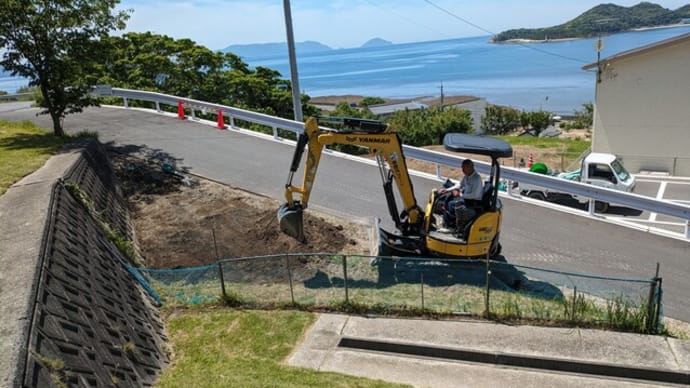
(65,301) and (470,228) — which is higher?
(65,301)

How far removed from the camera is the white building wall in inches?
914

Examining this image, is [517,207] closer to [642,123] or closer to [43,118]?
[642,123]

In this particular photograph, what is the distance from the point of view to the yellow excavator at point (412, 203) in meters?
9.64

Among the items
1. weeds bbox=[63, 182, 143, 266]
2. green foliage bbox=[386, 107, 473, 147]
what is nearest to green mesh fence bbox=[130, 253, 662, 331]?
weeds bbox=[63, 182, 143, 266]

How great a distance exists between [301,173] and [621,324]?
10.4 metres

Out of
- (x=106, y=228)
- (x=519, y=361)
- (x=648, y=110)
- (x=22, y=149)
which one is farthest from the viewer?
(x=648, y=110)

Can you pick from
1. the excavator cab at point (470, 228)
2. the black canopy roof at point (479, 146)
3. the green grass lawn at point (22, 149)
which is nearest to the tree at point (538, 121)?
the green grass lawn at point (22, 149)

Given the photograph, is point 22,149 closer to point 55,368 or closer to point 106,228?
point 106,228

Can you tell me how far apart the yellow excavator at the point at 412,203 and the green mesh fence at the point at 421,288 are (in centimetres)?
99

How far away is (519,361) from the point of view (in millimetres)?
7410

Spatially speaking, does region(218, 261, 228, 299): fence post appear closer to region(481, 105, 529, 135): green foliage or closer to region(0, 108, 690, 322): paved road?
region(0, 108, 690, 322): paved road

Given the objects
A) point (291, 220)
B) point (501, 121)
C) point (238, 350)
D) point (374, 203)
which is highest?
point (291, 220)

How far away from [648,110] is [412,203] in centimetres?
1881

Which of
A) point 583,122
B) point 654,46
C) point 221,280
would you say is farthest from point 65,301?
point 583,122
